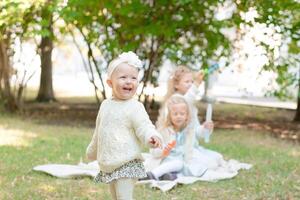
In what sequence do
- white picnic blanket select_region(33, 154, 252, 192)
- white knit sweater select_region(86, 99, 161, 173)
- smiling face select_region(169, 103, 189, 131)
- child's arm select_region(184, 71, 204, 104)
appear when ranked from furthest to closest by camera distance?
child's arm select_region(184, 71, 204, 104) → smiling face select_region(169, 103, 189, 131) → white picnic blanket select_region(33, 154, 252, 192) → white knit sweater select_region(86, 99, 161, 173)

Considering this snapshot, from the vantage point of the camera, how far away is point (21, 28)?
11906 mm

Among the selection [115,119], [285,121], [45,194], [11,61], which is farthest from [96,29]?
[115,119]

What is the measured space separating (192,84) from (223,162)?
3.71 feet

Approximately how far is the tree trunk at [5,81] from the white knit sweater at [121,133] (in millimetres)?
8436

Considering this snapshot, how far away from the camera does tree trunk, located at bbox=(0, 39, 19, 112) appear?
12.2m

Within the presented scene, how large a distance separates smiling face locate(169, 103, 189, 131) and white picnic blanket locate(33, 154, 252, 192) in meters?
0.58

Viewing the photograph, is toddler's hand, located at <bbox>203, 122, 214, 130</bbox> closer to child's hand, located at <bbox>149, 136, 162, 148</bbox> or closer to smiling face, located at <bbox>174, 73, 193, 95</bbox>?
smiling face, located at <bbox>174, 73, 193, 95</bbox>

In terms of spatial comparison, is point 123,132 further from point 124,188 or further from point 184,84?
point 184,84

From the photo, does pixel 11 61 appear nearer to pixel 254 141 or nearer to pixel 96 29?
pixel 96 29

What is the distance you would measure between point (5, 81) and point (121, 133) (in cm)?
895

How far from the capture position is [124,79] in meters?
3.90

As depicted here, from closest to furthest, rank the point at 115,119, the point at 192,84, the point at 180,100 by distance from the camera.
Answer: the point at 115,119, the point at 180,100, the point at 192,84

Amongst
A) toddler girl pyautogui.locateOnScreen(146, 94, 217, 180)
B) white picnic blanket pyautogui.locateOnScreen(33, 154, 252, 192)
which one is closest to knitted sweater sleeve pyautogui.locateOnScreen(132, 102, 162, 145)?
white picnic blanket pyautogui.locateOnScreen(33, 154, 252, 192)

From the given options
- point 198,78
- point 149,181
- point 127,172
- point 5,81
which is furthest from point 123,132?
point 5,81
